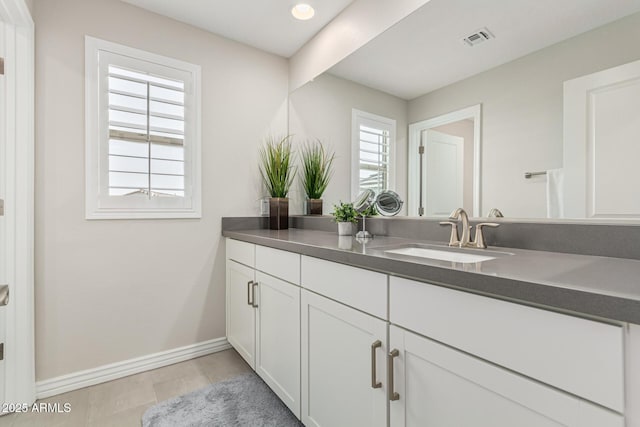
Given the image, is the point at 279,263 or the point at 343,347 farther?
the point at 279,263

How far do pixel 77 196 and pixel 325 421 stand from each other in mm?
1746

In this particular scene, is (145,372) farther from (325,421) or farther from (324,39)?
(324,39)

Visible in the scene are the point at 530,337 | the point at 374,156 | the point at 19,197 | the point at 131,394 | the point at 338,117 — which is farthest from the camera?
the point at 338,117

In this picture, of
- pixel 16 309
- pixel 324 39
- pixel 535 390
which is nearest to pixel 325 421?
pixel 535 390

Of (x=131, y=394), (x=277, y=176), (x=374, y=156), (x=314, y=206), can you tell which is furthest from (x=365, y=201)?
(x=131, y=394)

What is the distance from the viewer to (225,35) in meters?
2.27

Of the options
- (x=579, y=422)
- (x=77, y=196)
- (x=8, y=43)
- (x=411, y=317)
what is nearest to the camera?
(x=579, y=422)

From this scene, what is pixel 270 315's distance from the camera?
1.63 metres

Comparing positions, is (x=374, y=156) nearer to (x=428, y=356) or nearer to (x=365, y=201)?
(x=365, y=201)

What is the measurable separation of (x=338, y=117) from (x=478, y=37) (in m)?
1.00

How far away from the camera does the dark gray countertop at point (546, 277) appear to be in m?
0.56

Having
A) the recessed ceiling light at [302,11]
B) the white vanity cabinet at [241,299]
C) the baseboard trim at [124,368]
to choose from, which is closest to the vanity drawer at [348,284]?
the white vanity cabinet at [241,299]

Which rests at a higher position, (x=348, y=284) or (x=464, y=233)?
(x=464, y=233)

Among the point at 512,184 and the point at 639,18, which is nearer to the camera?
the point at 639,18
